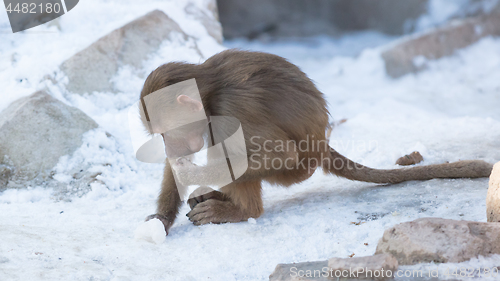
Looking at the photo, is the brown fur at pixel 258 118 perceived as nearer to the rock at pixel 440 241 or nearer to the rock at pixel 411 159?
the rock at pixel 411 159

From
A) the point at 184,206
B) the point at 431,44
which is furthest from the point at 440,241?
the point at 431,44

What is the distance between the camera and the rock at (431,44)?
7.80 m

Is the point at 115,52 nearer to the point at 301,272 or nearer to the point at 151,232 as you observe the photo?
the point at 151,232

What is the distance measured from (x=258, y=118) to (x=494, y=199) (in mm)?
1313

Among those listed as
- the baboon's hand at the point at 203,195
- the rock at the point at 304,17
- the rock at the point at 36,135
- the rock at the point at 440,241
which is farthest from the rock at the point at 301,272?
the rock at the point at 304,17

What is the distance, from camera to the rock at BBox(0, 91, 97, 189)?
348 cm

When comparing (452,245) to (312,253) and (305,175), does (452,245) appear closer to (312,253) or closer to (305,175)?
(312,253)

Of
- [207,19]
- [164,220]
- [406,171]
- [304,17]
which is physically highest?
[207,19]

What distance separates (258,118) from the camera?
8.93 ft

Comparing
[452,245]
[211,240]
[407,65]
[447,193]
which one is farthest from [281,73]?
[407,65]

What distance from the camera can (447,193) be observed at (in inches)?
Result: 115

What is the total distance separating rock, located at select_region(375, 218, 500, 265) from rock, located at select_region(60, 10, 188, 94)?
337cm

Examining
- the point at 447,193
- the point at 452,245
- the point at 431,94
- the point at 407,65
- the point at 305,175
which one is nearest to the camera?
the point at 452,245

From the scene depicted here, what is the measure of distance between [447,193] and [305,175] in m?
0.91
